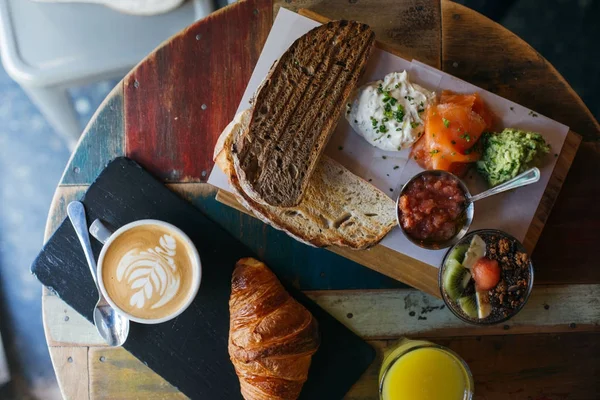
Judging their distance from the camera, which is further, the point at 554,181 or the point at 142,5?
the point at 142,5

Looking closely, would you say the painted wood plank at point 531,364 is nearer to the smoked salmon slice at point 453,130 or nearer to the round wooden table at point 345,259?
the round wooden table at point 345,259

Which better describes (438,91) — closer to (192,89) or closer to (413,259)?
(413,259)

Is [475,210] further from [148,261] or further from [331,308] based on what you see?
[148,261]

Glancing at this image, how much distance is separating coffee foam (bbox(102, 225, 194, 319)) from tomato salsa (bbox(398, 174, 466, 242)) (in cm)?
82

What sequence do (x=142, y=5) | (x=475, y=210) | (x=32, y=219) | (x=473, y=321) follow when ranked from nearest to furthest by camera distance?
(x=473, y=321) < (x=475, y=210) < (x=142, y=5) < (x=32, y=219)

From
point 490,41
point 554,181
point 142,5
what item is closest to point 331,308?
point 554,181

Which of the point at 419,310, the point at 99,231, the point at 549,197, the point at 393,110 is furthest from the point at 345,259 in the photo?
the point at 99,231

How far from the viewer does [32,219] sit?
9.45ft

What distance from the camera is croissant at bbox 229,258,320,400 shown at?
186cm

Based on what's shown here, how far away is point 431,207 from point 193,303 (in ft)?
3.24

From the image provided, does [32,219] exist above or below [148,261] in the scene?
below

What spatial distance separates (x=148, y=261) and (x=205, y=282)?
263 millimetres

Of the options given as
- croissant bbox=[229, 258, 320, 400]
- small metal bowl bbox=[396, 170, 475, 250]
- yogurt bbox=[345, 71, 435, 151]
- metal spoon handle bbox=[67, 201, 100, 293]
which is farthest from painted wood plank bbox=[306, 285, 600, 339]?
metal spoon handle bbox=[67, 201, 100, 293]

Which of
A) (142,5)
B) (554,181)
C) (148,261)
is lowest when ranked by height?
(148,261)
